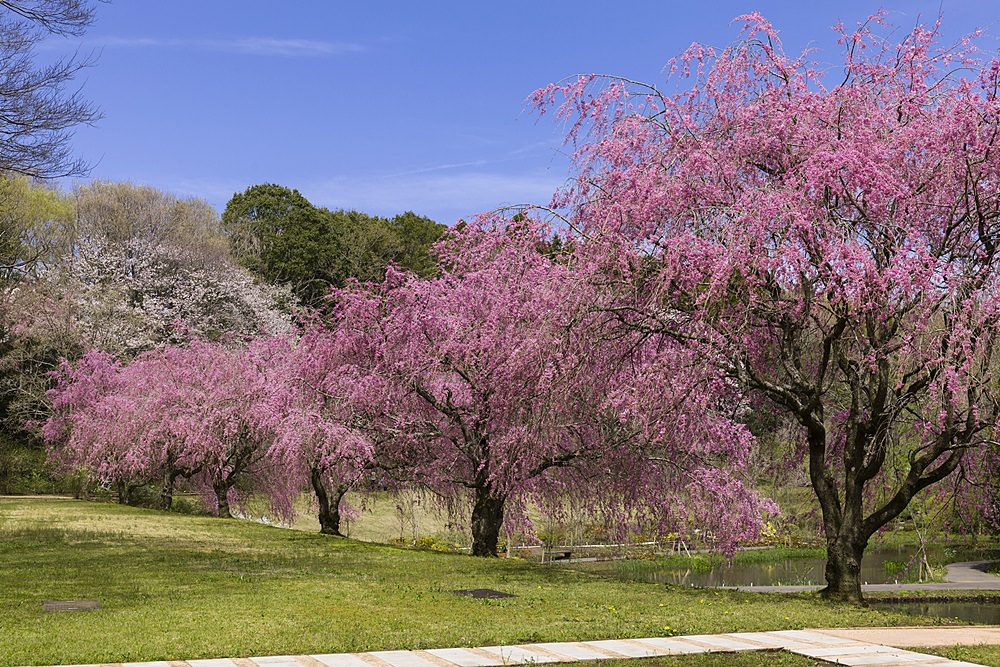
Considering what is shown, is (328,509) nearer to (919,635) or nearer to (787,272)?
(787,272)

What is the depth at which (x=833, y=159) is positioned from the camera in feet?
36.6

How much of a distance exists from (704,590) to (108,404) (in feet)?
67.1

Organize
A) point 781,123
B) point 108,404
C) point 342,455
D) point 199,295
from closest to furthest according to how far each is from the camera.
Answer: point 781,123
point 342,455
point 108,404
point 199,295

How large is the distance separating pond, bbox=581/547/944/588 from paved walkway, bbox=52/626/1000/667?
1173 cm

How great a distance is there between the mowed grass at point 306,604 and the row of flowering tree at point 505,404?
83.4 inches

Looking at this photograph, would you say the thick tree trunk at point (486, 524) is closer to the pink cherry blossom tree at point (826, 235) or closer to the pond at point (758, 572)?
the pond at point (758, 572)

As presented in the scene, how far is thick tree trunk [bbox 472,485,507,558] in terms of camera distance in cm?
1870

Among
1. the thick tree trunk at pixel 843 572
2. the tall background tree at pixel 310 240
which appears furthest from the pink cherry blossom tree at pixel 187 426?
the tall background tree at pixel 310 240

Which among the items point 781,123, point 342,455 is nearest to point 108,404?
→ point 342,455

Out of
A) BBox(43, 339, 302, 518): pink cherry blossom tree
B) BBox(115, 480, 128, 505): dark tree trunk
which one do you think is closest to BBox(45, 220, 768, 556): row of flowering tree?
BBox(43, 339, 302, 518): pink cherry blossom tree

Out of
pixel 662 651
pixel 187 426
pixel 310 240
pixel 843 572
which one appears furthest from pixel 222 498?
pixel 310 240

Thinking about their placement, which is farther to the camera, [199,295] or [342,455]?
[199,295]

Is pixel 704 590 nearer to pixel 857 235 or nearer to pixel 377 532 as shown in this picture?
pixel 857 235

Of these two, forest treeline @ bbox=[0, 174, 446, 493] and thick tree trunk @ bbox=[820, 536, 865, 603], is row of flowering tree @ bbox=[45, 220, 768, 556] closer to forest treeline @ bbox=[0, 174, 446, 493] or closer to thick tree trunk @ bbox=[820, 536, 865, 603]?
thick tree trunk @ bbox=[820, 536, 865, 603]
